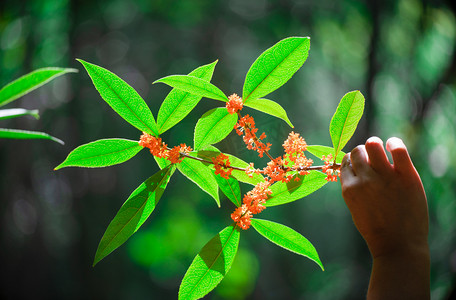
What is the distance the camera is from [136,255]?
4473 millimetres

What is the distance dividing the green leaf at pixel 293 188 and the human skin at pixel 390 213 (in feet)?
0.21

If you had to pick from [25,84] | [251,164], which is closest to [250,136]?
[251,164]

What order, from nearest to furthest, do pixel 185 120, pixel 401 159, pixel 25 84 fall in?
pixel 25 84, pixel 401 159, pixel 185 120

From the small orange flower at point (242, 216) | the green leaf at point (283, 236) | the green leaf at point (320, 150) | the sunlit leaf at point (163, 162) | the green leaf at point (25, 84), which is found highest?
the green leaf at point (25, 84)

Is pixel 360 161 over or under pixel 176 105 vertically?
under

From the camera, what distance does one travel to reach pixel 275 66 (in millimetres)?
475

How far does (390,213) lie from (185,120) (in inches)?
145

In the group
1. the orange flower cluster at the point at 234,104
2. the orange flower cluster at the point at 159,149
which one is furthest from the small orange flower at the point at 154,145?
the orange flower cluster at the point at 234,104

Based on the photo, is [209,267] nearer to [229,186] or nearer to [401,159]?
[229,186]

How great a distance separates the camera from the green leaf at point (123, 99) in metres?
0.47

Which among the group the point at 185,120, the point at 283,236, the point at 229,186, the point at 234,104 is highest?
the point at 185,120

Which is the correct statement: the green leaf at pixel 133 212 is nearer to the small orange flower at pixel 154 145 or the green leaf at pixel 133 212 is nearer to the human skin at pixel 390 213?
the small orange flower at pixel 154 145

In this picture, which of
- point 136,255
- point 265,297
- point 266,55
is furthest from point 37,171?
point 266,55

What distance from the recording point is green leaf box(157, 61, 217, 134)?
1.65 ft
